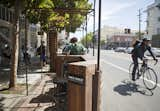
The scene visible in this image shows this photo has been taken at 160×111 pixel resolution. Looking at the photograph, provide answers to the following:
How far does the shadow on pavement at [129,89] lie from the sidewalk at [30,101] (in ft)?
8.22

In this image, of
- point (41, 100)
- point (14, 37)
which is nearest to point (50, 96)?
point (41, 100)

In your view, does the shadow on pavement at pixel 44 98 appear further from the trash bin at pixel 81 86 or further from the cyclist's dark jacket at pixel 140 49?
the cyclist's dark jacket at pixel 140 49

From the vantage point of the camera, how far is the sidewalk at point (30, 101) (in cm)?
910

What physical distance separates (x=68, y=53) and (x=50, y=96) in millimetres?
2988

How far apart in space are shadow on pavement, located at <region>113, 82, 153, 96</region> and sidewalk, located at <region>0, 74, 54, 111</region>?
2504 millimetres

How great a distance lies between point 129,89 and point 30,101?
168 inches

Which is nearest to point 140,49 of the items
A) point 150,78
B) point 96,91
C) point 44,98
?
point 150,78

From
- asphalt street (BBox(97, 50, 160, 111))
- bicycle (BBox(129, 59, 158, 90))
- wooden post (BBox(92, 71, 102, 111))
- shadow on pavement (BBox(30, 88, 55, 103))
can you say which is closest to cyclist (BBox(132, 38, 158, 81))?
bicycle (BBox(129, 59, 158, 90))

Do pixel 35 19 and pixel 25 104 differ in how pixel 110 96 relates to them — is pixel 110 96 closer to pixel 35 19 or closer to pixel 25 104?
pixel 25 104

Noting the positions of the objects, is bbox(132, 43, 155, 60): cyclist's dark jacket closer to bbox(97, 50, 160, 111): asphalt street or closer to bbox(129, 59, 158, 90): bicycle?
bbox(129, 59, 158, 90): bicycle

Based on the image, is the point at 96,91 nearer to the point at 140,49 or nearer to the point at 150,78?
the point at 150,78

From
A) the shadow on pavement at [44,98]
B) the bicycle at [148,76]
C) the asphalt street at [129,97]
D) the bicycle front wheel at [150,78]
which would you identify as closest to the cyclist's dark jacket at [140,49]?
the bicycle at [148,76]

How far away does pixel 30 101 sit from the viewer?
9.99 metres

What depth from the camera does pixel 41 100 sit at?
1013cm
